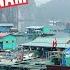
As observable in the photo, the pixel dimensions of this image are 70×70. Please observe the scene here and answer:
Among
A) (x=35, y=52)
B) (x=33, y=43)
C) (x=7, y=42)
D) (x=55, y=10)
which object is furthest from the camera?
(x=55, y=10)

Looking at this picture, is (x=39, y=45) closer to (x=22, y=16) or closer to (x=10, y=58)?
(x=10, y=58)

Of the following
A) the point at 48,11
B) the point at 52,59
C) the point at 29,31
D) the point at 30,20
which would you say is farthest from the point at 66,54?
the point at 48,11

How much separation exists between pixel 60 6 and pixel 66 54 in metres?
42.0

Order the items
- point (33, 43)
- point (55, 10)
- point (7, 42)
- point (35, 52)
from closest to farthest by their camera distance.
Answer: point (35, 52) < point (33, 43) < point (7, 42) < point (55, 10)

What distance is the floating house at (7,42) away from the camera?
24578mm

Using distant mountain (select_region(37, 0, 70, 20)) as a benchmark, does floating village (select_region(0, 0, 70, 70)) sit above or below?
below

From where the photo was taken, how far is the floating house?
24.6 meters

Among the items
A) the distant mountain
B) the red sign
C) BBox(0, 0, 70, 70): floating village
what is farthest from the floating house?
the distant mountain

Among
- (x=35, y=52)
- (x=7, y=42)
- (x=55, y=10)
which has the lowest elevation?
(x=35, y=52)

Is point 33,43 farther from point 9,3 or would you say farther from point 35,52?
point 9,3

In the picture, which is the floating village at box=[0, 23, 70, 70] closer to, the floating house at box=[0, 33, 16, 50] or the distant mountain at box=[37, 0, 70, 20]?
the floating house at box=[0, 33, 16, 50]

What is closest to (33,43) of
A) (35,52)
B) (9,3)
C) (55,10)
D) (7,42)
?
(35,52)

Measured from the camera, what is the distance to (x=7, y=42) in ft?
81.8

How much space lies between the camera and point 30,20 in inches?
1988
